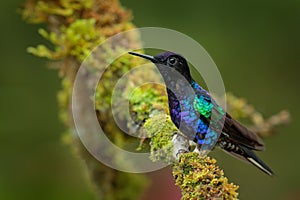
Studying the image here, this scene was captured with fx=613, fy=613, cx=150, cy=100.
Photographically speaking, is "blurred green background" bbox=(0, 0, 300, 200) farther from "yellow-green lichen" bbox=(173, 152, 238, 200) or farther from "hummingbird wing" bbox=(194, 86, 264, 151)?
"yellow-green lichen" bbox=(173, 152, 238, 200)

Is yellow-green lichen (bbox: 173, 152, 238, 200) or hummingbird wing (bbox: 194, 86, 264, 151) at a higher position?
hummingbird wing (bbox: 194, 86, 264, 151)

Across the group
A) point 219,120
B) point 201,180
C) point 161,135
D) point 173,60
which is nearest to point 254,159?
point 219,120

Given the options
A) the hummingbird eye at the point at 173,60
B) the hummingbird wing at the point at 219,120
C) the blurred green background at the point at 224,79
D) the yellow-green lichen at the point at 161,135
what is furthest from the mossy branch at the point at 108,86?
the blurred green background at the point at 224,79

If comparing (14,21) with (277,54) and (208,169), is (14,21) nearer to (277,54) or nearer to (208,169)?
(277,54)

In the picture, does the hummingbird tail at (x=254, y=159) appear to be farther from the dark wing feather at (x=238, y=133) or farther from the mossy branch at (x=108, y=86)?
the mossy branch at (x=108, y=86)

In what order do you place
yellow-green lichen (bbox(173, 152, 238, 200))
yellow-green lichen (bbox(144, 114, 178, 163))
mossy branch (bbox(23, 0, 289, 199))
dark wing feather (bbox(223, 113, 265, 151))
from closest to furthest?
yellow-green lichen (bbox(173, 152, 238, 200)) < yellow-green lichen (bbox(144, 114, 178, 163)) < dark wing feather (bbox(223, 113, 265, 151)) < mossy branch (bbox(23, 0, 289, 199))

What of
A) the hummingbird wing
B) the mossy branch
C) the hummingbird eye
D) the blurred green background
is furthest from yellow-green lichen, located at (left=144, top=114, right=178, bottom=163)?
the blurred green background

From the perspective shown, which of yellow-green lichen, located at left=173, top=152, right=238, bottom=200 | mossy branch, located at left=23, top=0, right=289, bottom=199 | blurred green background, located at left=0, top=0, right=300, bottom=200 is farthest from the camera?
blurred green background, located at left=0, top=0, right=300, bottom=200

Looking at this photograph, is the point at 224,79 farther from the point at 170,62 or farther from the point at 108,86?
the point at 170,62

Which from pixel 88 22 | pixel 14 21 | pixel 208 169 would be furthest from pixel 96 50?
pixel 14 21
